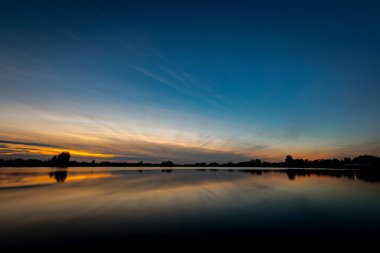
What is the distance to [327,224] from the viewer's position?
12273 mm

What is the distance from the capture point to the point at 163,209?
15516 millimetres

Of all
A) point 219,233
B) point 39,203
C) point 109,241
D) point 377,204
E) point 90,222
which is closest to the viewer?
point 109,241

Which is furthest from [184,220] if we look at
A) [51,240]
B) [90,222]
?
[51,240]

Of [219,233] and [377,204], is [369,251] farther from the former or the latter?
[377,204]

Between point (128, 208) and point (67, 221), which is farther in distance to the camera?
point (128, 208)

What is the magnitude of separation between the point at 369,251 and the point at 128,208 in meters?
14.1

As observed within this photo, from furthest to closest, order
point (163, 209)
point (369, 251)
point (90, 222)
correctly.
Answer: point (163, 209) < point (90, 222) < point (369, 251)

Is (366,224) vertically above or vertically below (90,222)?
above

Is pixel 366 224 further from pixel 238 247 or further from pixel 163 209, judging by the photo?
pixel 163 209

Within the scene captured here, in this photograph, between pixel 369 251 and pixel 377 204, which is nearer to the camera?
pixel 369 251

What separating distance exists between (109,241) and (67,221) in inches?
193

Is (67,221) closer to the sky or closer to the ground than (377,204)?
closer to the ground

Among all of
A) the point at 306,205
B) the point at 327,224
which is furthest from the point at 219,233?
the point at 306,205

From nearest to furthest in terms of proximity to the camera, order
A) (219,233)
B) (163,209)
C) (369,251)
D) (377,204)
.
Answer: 1. (369,251)
2. (219,233)
3. (163,209)
4. (377,204)
